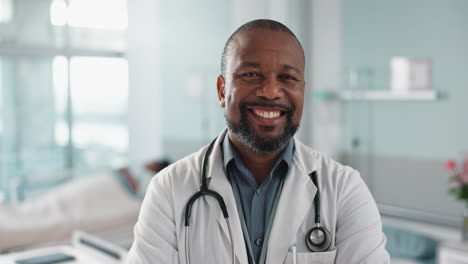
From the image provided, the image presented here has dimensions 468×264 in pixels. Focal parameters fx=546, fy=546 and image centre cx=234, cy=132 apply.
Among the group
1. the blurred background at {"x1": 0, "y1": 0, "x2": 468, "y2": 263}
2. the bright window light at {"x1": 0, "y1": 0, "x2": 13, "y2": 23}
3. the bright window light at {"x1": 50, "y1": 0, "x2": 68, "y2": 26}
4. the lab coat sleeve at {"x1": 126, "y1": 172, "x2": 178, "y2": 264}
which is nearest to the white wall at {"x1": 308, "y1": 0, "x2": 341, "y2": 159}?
the blurred background at {"x1": 0, "y1": 0, "x2": 468, "y2": 263}

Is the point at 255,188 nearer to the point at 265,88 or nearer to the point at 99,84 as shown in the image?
the point at 265,88

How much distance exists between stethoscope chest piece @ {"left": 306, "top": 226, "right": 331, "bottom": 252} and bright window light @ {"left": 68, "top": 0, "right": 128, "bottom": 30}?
12.9ft

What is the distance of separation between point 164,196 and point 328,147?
3.38m

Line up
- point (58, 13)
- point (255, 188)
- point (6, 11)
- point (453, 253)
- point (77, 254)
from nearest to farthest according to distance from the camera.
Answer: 1. point (255, 188)
2. point (77, 254)
3. point (453, 253)
4. point (6, 11)
5. point (58, 13)

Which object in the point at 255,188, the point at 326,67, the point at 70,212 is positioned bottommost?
the point at 70,212

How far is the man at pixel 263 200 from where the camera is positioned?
1.11m

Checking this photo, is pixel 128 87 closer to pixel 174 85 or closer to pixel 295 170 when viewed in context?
pixel 174 85

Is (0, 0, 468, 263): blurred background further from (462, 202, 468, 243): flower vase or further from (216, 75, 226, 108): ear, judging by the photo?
(216, 75, 226, 108): ear

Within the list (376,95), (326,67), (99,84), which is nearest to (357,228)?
(376,95)

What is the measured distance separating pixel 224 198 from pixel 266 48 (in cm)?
33

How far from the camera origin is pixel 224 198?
3.85 ft

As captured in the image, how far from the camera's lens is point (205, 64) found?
484 centimetres

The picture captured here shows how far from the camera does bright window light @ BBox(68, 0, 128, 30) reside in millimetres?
4609

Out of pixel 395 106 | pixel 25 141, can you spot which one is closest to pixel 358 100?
pixel 395 106
